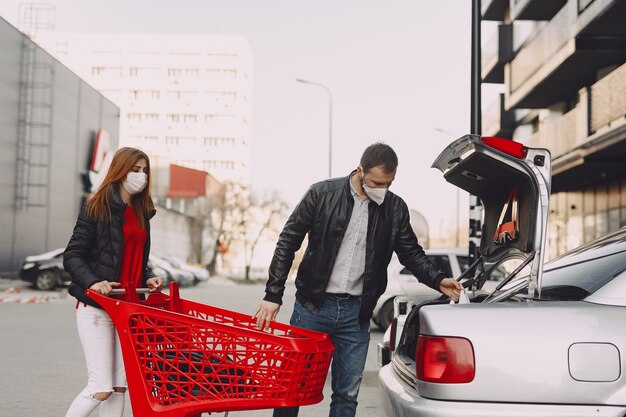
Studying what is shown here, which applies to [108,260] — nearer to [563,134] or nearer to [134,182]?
[134,182]

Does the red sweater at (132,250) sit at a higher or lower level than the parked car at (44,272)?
higher

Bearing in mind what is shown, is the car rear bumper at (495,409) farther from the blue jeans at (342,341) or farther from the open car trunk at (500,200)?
the blue jeans at (342,341)

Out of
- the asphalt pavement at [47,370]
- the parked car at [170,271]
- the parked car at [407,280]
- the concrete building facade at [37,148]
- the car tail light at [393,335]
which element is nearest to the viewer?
the car tail light at [393,335]

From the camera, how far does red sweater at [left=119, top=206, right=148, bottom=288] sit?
457cm

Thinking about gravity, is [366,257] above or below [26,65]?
below

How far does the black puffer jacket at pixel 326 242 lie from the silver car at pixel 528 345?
714 millimetres

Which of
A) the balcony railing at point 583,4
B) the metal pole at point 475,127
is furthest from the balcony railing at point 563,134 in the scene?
the metal pole at point 475,127

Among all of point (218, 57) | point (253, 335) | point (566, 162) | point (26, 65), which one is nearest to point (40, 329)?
point (253, 335)

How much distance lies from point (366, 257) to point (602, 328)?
4.92 ft

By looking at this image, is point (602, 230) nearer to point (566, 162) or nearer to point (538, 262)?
point (566, 162)

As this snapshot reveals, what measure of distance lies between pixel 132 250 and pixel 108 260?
0.58ft

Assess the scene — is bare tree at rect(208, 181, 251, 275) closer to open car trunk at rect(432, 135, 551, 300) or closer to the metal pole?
the metal pole

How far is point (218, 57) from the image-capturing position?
339ft

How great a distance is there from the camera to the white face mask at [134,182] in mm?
4543
